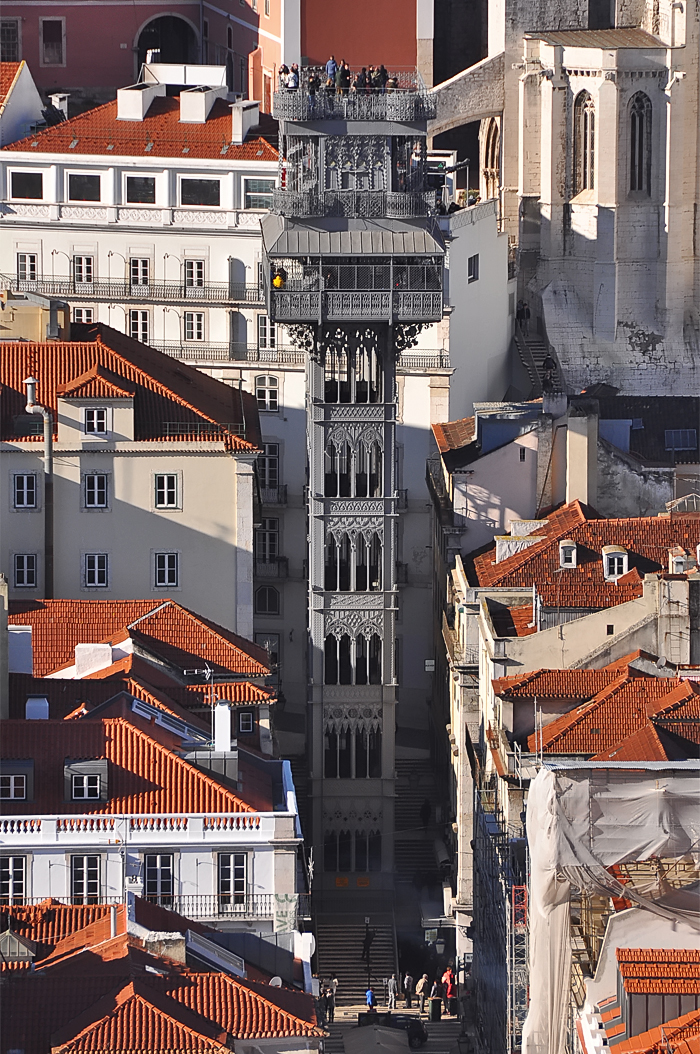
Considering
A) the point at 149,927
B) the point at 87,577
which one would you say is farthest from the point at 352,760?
the point at 149,927

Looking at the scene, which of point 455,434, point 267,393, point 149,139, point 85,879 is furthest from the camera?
point 149,139

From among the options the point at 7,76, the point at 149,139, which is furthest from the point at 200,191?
the point at 7,76

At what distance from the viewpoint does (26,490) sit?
111m

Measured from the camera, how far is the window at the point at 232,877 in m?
86.1

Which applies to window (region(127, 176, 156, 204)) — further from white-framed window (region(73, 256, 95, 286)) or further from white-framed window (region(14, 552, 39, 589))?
white-framed window (region(14, 552, 39, 589))

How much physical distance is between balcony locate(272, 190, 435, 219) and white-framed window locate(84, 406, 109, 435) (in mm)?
8702

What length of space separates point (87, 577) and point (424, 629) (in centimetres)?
2018

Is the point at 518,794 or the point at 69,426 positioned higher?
the point at 69,426

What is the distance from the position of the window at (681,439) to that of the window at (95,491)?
81.4 feet

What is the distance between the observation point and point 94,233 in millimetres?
134250

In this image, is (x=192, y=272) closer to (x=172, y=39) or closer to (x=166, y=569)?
(x=166, y=569)

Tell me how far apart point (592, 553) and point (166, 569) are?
541 inches

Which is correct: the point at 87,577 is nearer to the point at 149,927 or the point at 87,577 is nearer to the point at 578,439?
the point at 578,439

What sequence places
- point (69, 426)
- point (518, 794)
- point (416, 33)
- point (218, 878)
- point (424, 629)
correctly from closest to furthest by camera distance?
point (218, 878), point (518, 794), point (69, 426), point (424, 629), point (416, 33)
